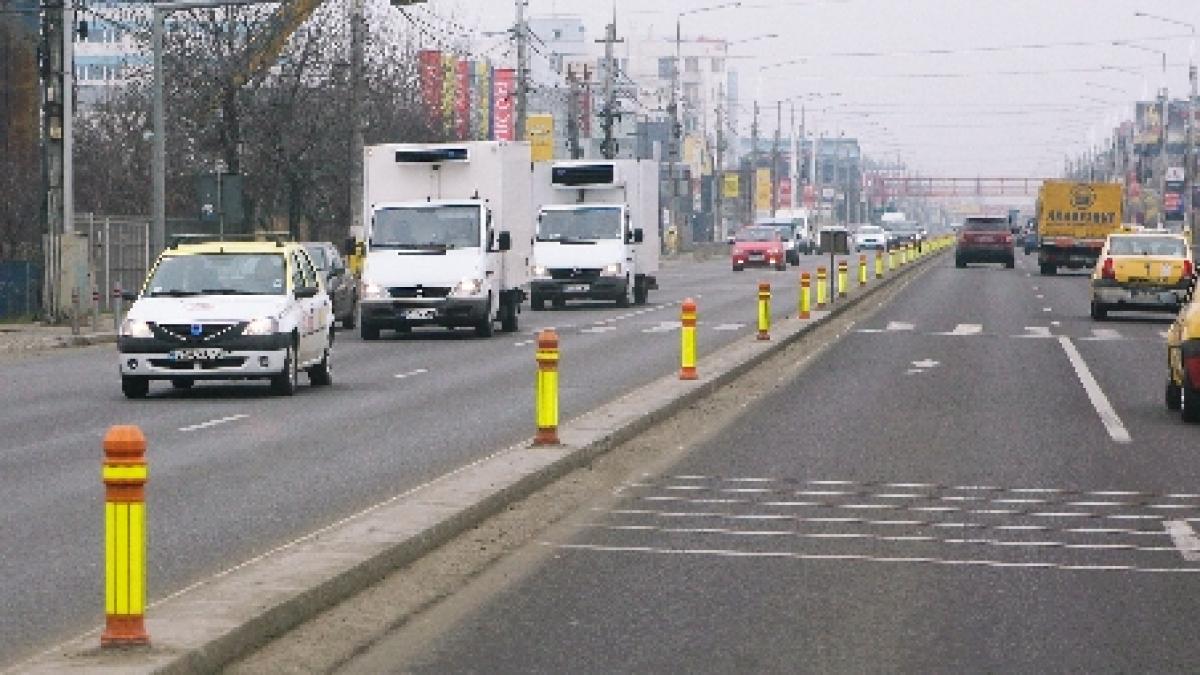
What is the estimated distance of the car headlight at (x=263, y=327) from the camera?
26625mm

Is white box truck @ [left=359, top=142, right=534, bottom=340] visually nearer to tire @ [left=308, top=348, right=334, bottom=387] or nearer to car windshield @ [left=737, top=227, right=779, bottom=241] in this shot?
tire @ [left=308, top=348, right=334, bottom=387]

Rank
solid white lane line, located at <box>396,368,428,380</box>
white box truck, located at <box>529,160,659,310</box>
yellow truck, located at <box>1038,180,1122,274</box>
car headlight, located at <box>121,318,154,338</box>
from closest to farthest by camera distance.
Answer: car headlight, located at <box>121,318,154,338</box>, solid white lane line, located at <box>396,368,428,380</box>, white box truck, located at <box>529,160,659,310</box>, yellow truck, located at <box>1038,180,1122,274</box>

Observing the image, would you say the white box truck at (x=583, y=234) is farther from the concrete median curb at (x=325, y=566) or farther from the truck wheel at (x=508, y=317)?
the concrete median curb at (x=325, y=566)

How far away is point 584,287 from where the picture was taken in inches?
2135

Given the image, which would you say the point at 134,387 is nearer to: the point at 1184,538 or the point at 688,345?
the point at 688,345

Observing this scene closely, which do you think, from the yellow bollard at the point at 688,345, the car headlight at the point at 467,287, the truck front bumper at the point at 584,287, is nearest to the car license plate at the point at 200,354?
the yellow bollard at the point at 688,345

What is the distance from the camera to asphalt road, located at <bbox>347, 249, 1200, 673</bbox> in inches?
407

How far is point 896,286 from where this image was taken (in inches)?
2803

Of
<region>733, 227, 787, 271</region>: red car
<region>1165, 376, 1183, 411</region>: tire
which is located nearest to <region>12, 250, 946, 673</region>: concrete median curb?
<region>1165, 376, 1183, 411</region>: tire

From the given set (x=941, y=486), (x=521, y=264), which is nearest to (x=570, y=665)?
(x=941, y=486)

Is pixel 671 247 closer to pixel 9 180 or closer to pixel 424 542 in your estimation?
pixel 9 180

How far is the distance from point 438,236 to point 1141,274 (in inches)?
538

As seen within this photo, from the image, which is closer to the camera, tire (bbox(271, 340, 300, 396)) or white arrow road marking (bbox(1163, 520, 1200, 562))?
white arrow road marking (bbox(1163, 520, 1200, 562))

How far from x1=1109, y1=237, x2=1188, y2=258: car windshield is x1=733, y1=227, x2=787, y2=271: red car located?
158 ft
